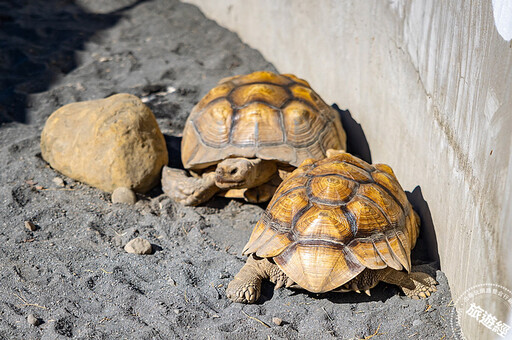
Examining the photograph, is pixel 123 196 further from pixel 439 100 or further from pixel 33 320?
pixel 439 100

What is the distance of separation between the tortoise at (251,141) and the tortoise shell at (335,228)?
0.53 meters

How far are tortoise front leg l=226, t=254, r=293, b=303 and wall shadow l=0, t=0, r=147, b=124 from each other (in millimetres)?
2373

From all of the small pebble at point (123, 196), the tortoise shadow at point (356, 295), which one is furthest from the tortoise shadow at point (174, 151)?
the tortoise shadow at point (356, 295)

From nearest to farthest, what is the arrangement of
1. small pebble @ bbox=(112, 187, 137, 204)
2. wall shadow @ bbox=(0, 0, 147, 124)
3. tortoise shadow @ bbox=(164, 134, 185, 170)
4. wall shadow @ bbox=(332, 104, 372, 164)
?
small pebble @ bbox=(112, 187, 137, 204) → wall shadow @ bbox=(332, 104, 372, 164) → tortoise shadow @ bbox=(164, 134, 185, 170) → wall shadow @ bbox=(0, 0, 147, 124)

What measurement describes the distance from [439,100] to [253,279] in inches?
48.7

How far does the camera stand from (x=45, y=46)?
5320 millimetres

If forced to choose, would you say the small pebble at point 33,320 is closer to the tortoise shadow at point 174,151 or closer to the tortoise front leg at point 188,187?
the tortoise front leg at point 188,187

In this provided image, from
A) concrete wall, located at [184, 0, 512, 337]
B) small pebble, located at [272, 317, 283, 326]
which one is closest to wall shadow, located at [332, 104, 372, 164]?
concrete wall, located at [184, 0, 512, 337]

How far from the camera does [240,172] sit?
3.22 meters

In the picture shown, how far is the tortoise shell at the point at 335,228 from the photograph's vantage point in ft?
8.13

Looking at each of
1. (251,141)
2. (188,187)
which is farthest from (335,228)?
(188,187)

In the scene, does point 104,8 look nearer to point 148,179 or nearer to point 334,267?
point 148,179

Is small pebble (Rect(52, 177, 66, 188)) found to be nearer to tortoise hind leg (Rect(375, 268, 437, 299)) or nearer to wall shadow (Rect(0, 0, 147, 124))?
wall shadow (Rect(0, 0, 147, 124))

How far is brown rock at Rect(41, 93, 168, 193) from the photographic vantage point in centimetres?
338
